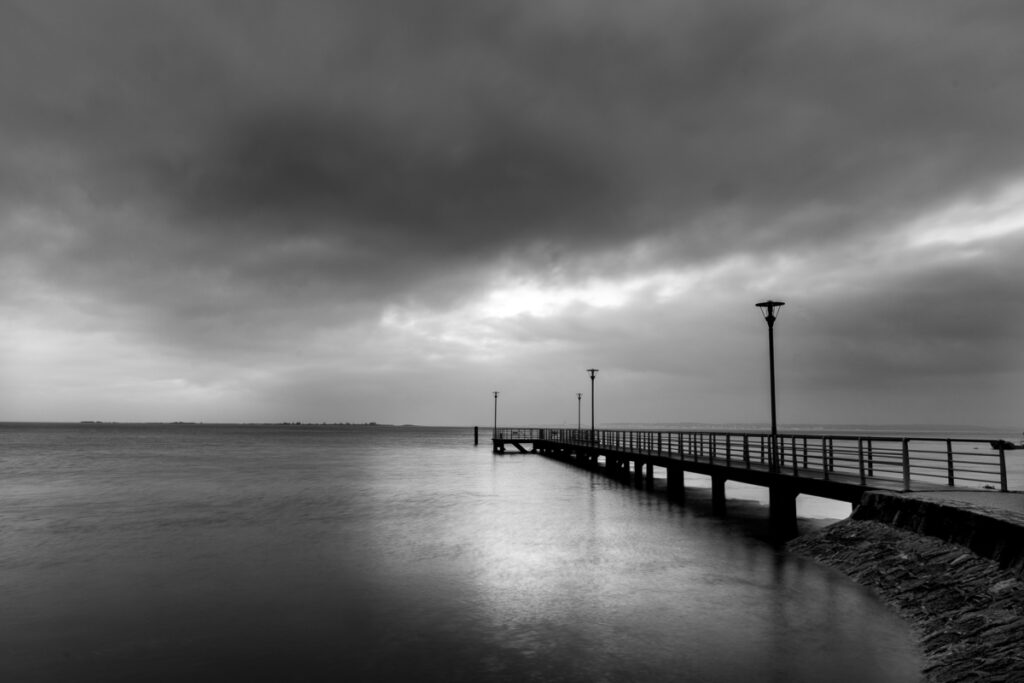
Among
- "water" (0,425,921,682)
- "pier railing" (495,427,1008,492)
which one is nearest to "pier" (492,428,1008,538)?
"pier railing" (495,427,1008,492)

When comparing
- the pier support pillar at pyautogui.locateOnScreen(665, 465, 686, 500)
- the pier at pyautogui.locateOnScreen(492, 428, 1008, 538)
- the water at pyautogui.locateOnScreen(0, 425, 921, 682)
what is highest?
the pier at pyautogui.locateOnScreen(492, 428, 1008, 538)

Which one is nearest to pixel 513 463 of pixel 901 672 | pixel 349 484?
pixel 349 484

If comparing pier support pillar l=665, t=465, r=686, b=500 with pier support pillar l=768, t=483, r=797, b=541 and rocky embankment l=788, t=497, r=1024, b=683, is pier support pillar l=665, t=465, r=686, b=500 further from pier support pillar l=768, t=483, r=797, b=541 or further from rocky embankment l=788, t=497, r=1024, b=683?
rocky embankment l=788, t=497, r=1024, b=683

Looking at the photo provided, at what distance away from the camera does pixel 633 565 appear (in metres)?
16.9

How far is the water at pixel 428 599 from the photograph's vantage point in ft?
32.6

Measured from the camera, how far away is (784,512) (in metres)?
19.3

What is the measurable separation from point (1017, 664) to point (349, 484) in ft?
123

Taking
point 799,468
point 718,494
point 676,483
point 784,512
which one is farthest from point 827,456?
point 676,483

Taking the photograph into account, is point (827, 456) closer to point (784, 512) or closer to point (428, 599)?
point (784, 512)

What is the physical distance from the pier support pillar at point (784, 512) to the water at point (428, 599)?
972 mm

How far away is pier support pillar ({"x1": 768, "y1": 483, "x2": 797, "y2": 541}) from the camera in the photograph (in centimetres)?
1909

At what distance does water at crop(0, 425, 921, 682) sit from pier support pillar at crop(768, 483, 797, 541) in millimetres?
972

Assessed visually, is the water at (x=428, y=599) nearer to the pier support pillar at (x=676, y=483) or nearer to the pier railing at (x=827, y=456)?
the pier support pillar at (x=676, y=483)

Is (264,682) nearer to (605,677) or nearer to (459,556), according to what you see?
(605,677)
